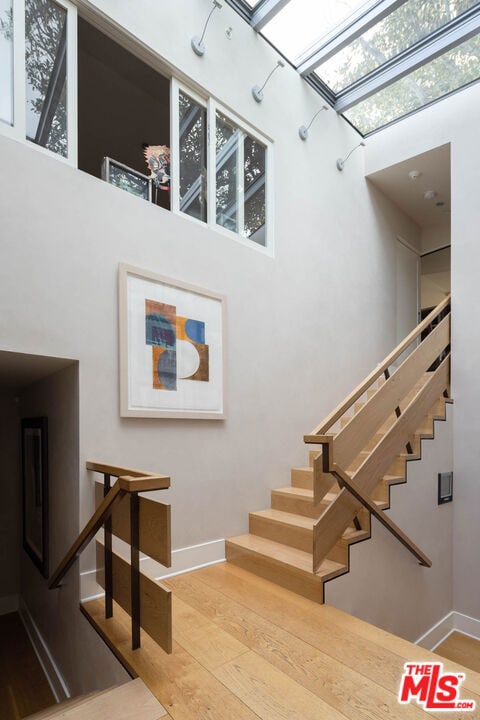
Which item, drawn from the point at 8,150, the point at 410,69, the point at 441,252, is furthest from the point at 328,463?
the point at 441,252

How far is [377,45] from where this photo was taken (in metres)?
4.12

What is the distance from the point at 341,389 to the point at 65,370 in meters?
2.98

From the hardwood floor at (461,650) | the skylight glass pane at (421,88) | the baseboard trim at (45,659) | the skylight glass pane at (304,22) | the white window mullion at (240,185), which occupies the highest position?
the skylight glass pane at (304,22)

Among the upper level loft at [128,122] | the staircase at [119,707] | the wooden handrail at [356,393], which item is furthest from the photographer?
the wooden handrail at [356,393]

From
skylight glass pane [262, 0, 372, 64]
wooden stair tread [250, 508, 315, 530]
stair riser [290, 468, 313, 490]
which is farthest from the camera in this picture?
stair riser [290, 468, 313, 490]

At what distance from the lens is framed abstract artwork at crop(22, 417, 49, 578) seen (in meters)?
3.25

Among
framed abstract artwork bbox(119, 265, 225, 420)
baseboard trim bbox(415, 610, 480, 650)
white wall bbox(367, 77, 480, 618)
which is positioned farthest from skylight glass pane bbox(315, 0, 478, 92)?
baseboard trim bbox(415, 610, 480, 650)

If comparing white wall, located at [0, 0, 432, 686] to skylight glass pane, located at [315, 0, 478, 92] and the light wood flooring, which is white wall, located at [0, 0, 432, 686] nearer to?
skylight glass pane, located at [315, 0, 478, 92]

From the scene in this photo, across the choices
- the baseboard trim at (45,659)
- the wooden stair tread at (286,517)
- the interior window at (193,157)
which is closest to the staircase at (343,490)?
the wooden stair tread at (286,517)

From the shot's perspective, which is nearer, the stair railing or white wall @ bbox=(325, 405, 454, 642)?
the stair railing

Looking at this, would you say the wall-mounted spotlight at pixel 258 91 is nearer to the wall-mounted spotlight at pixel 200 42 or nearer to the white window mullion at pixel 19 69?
the wall-mounted spotlight at pixel 200 42

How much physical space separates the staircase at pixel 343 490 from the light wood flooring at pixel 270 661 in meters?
0.28

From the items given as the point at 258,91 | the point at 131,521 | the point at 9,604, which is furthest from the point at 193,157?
the point at 9,604

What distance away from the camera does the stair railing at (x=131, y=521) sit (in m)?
1.96
